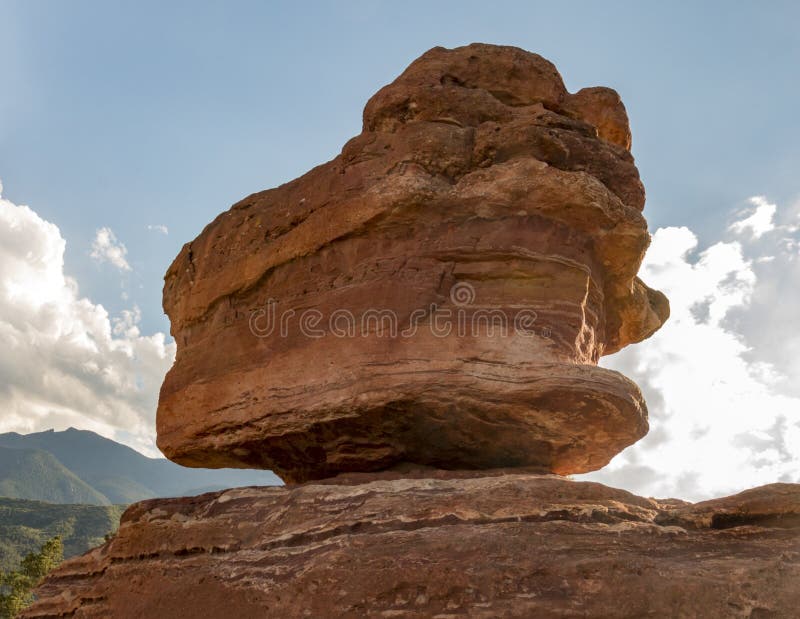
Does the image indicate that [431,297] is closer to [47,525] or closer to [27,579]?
[27,579]

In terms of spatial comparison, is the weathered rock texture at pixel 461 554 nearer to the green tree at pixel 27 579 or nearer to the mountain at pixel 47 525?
the green tree at pixel 27 579

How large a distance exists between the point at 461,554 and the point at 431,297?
3672mm

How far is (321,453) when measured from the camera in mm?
9484

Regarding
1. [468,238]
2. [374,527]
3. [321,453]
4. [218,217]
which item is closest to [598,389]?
[468,238]

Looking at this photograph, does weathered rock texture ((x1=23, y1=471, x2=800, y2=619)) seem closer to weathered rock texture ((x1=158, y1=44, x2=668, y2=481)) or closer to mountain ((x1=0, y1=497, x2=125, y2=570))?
weathered rock texture ((x1=158, y1=44, x2=668, y2=481))

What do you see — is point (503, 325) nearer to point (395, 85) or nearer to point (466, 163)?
point (466, 163)

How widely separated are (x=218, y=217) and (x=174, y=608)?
7144 millimetres

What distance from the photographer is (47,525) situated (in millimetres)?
100750

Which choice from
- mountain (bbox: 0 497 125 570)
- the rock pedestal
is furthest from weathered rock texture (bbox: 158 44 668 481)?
Result: mountain (bbox: 0 497 125 570)

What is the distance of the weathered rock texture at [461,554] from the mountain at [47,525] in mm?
91609

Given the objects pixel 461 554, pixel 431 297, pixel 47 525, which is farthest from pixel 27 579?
pixel 47 525

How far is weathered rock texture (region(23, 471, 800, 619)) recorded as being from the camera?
5.61m

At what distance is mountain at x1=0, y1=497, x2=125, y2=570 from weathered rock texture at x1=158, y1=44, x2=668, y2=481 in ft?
295

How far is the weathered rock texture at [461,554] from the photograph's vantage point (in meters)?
5.61
